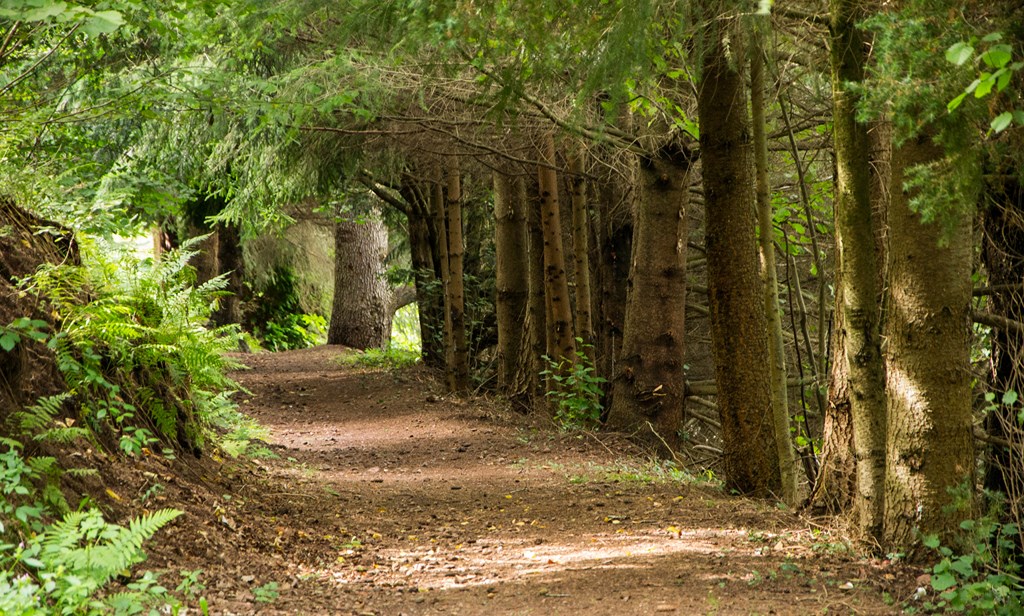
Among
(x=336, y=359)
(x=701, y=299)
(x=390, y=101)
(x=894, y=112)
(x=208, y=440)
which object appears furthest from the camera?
(x=336, y=359)

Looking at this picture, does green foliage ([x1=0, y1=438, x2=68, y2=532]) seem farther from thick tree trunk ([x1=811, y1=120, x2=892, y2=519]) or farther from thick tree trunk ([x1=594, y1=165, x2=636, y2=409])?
thick tree trunk ([x1=594, y1=165, x2=636, y2=409])

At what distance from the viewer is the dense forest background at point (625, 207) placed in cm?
472

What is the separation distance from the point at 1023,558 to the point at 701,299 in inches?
379

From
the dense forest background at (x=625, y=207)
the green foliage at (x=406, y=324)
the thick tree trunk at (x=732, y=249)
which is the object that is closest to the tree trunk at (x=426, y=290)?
the dense forest background at (x=625, y=207)

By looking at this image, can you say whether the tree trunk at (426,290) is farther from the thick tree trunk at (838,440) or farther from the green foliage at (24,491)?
the green foliage at (24,491)

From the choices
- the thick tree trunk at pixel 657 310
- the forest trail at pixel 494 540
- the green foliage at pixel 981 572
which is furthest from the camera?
the thick tree trunk at pixel 657 310

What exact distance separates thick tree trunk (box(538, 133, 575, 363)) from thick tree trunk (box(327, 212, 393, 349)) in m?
10.1

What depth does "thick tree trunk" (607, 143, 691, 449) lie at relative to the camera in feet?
32.6

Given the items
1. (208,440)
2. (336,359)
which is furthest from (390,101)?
(336,359)

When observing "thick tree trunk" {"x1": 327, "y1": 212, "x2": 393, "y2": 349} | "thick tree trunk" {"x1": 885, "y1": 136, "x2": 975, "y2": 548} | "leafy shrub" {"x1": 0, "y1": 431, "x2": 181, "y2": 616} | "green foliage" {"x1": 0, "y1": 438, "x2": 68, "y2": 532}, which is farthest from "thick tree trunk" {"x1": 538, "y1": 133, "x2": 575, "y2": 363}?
"thick tree trunk" {"x1": 327, "y1": 212, "x2": 393, "y2": 349}

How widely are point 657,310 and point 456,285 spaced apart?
170 inches

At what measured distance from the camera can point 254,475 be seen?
23.8 ft

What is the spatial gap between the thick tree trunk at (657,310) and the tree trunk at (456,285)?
3.50 metres

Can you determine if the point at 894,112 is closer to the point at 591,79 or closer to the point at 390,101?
the point at 591,79
